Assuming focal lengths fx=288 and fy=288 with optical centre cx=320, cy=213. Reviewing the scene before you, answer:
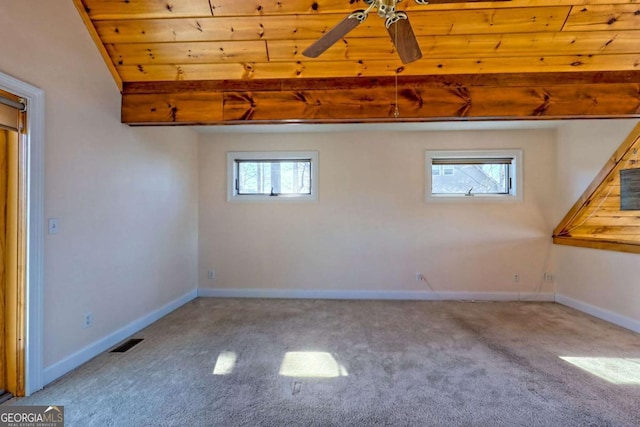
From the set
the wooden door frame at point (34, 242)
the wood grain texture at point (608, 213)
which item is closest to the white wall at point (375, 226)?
the wood grain texture at point (608, 213)

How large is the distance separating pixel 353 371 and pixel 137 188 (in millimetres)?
2805

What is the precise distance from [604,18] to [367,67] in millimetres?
1849

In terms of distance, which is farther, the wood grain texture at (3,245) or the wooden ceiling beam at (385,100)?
the wooden ceiling beam at (385,100)

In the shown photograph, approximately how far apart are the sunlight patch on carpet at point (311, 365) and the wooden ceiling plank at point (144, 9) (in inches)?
116

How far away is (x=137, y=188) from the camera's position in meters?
3.08

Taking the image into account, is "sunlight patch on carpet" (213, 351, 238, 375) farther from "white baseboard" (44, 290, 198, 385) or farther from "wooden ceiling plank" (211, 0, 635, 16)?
"wooden ceiling plank" (211, 0, 635, 16)

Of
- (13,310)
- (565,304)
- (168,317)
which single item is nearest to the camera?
(13,310)

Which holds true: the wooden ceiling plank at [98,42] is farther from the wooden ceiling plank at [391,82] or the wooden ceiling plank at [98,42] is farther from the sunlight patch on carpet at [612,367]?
the sunlight patch on carpet at [612,367]

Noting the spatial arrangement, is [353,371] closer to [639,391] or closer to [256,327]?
[256,327]

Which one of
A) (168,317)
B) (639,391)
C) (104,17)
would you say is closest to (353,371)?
(639,391)

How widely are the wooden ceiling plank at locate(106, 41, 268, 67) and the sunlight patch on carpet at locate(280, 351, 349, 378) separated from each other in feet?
8.79

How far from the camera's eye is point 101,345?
102 inches

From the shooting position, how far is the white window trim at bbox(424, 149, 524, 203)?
4125mm

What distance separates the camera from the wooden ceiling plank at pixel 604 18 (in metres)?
2.23
